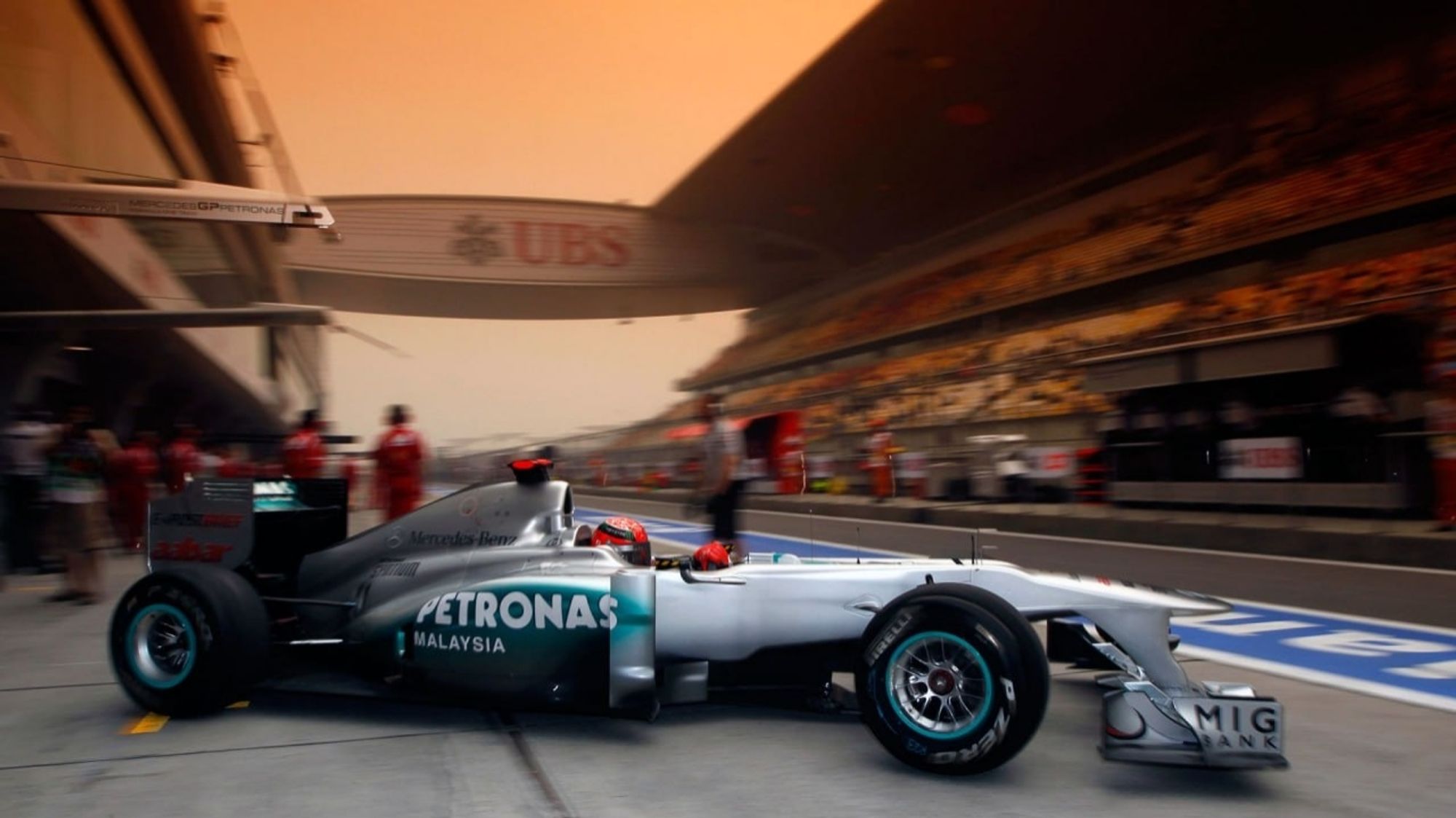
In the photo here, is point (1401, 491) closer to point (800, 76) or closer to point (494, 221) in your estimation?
point (800, 76)

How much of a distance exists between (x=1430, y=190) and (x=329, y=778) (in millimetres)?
19240

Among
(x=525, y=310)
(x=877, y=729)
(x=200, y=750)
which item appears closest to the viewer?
(x=877, y=729)

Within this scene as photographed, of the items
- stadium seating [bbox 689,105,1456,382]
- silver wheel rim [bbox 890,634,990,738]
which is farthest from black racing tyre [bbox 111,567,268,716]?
stadium seating [bbox 689,105,1456,382]

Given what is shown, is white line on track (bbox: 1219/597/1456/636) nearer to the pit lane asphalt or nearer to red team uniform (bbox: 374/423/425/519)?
the pit lane asphalt

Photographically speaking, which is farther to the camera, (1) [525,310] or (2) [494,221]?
(1) [525,310]

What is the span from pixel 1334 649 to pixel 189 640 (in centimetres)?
557

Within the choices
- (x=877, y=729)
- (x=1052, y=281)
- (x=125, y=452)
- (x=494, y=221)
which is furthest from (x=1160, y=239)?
(x=494, y=221)

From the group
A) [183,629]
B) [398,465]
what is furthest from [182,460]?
[183,629]

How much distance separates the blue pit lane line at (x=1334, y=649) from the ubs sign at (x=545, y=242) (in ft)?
122

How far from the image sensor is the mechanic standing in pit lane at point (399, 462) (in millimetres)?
10133

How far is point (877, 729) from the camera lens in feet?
11.4

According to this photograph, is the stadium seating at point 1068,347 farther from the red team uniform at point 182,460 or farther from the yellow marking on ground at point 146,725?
the red team uniform at point 182,460

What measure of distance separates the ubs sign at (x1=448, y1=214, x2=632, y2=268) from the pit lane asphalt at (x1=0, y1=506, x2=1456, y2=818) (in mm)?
38923

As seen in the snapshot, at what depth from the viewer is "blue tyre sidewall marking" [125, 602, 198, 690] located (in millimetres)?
4305
